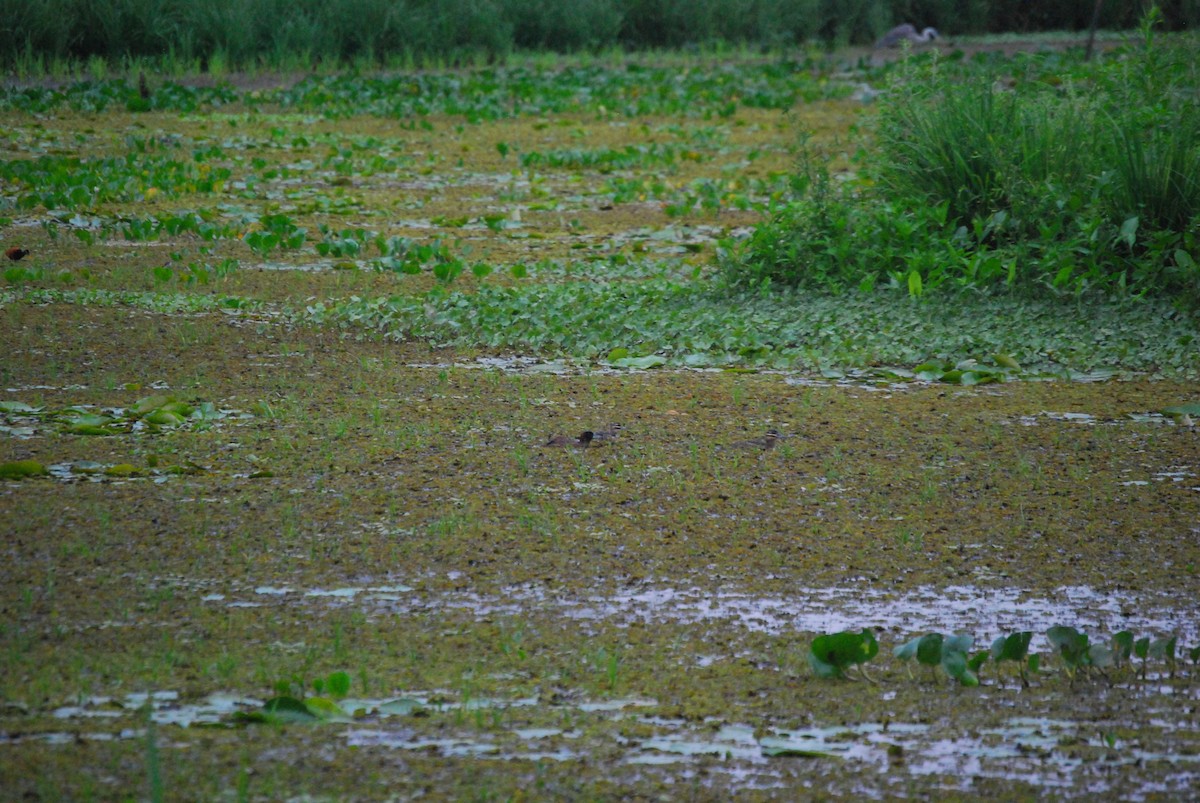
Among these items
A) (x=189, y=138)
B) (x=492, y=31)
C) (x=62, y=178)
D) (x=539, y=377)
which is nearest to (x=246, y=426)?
(x=539, y=377)

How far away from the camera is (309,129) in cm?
1224

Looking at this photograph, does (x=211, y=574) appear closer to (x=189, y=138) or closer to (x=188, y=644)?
(x=188, y=644)

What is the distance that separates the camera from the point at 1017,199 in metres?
6.02

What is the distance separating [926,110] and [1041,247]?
3.70 ft

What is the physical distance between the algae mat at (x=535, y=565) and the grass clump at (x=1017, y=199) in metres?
0.65

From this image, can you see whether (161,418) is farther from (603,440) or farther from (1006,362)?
(1006,362)

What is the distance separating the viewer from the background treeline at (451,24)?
14883 millimetres

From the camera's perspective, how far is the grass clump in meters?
5.83

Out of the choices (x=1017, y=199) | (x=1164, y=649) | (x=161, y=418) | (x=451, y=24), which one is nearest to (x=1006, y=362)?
(x=1017, y=199)

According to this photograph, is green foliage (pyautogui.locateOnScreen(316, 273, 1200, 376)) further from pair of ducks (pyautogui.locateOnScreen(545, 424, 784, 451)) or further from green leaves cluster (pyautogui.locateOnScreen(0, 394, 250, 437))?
green leaves cluster (pyautogui.locateOnScreen(0, 394, 250, 437))

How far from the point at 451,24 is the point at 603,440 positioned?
14.7m

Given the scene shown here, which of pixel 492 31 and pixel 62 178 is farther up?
pixel 492 31

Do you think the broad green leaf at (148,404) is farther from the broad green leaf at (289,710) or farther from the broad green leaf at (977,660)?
the broad green leaf at (977,660)

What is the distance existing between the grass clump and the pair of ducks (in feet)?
6.14
